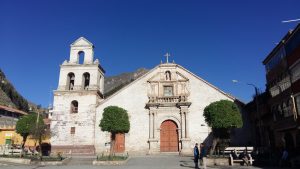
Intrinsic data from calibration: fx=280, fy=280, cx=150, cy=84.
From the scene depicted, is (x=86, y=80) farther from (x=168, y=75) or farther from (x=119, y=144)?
(x=168, y=75)

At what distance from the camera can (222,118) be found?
2352 cm

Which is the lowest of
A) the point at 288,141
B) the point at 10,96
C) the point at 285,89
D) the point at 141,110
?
the point at 288,141

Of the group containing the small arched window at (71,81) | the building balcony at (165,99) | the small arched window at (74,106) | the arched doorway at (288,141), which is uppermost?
the small arched window at (71,81)

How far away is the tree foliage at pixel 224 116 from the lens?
2336 centimetres

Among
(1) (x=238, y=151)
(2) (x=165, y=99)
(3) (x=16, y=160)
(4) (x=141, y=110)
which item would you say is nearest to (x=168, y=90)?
(2) (x=165, y=99)

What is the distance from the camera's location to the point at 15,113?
5250 centimetres

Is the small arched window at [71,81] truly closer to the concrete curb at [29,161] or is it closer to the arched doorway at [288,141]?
the concrete curb at [29,161]

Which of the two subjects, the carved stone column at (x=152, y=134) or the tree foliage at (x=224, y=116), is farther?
the carved stone column at (x=152, y=134)

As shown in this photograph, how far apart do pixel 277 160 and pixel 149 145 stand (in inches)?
538

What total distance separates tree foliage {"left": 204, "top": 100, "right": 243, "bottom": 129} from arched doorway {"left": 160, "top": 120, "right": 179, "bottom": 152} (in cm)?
699

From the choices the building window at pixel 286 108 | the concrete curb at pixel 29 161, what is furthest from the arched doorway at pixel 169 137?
the building window at pixel 286 108

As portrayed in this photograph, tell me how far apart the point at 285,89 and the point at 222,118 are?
18.3 ft

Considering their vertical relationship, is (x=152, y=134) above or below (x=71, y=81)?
below

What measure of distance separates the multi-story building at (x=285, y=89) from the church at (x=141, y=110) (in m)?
6.16
